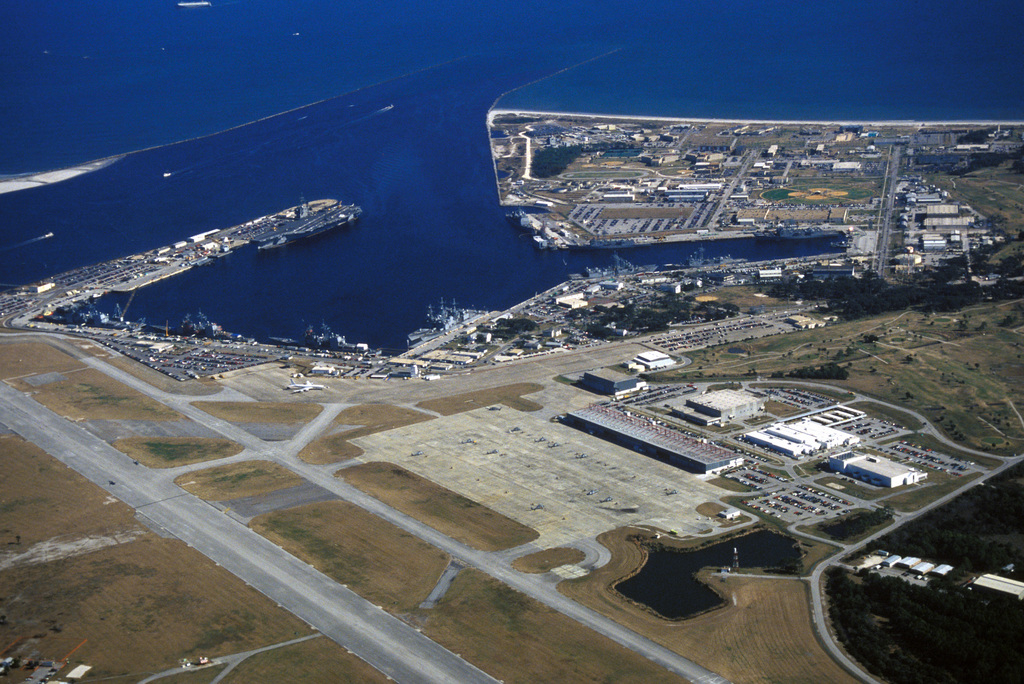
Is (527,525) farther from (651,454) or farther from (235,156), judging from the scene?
(235,156)

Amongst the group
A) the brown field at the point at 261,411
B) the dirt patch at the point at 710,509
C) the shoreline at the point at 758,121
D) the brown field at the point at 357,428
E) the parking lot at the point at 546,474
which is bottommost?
the brown field at the point at 261,411

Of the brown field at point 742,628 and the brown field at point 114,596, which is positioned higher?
the brown field at point 742,628

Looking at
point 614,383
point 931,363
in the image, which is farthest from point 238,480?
point 931,363

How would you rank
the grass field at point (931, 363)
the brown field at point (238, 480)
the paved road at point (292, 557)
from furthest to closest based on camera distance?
the grass field at point (931, 363) → the brown field at point (238, 480) → the paved road at point (292, 557)

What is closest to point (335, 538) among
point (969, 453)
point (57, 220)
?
point (969, 453)

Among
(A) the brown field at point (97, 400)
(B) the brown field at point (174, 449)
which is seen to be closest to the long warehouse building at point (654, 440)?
(B) the brown field at point (174, 449)

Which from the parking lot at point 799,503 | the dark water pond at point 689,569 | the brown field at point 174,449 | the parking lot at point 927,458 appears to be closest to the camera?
the dark water pond at point 689,569

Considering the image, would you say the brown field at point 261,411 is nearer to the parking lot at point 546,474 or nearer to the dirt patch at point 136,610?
the parking lot at point 546,474
